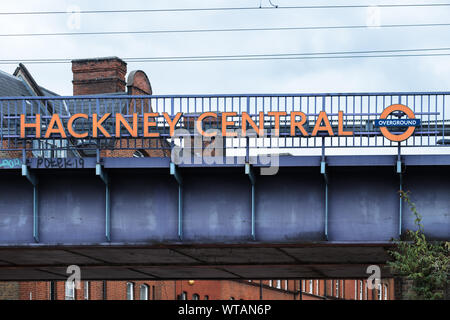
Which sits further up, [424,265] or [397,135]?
[397,135]

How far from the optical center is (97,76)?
5253 cm

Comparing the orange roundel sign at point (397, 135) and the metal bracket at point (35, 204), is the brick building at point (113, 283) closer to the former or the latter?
the metal bracket at point (35, 204)

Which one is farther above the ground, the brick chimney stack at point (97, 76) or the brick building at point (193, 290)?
the brick chimney stack at point (97, 76)

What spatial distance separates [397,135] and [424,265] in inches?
135

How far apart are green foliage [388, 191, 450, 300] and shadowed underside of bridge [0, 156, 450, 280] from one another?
51 cm

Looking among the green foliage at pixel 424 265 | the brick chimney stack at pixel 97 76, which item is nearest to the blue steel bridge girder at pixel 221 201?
the green foliage at pixel 424 265

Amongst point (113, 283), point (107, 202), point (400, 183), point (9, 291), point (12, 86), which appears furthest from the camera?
point (113, 283)

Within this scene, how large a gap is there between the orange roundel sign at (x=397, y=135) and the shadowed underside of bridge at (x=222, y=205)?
24.0 inches

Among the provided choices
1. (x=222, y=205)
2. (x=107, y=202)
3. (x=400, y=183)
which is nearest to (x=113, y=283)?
(x=107, y=202)

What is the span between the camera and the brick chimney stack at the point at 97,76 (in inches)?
2060

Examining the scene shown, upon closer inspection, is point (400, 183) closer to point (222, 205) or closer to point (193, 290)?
point (222, 205)

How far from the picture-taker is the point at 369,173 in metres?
23.8

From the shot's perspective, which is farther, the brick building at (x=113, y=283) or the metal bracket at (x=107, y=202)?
the brick building at (x=113, y=283)

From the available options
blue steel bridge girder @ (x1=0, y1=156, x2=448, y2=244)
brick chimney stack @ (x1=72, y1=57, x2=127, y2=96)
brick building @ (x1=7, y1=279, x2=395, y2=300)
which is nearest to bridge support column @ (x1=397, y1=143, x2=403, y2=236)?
blue steel bridge girder @ (x1=0, y1=156, x2=448, y2=244)
